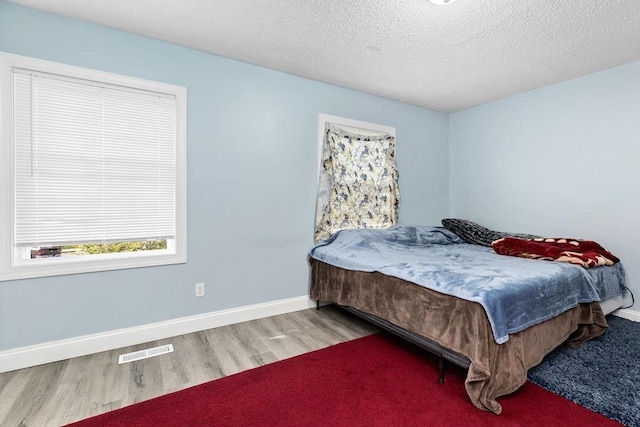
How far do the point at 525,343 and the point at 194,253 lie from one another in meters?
2.53

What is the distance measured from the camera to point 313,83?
327 centimetres

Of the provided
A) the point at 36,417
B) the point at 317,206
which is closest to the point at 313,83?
the point at 317,206

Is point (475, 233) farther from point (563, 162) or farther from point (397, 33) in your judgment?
point (397, 33)

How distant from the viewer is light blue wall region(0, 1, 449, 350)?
2.15 metres

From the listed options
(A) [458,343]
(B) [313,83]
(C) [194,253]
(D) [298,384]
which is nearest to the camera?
(A) [458,343]

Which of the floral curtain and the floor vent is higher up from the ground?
the floral curtain

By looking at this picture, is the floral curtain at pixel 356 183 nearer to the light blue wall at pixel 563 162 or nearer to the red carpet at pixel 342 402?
the light blue wall at pixel 563 162

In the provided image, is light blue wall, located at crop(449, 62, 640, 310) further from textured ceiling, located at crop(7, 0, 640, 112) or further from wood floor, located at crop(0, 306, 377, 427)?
wood floor, located at crop(0, 306, 377, 427)

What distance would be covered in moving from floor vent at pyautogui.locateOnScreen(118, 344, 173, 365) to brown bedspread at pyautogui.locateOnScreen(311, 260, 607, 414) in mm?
1533

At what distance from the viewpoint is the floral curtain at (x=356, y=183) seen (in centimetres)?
333

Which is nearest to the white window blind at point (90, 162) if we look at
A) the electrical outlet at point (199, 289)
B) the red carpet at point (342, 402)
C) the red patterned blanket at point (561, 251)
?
the electrical outlet at point (199, 289)

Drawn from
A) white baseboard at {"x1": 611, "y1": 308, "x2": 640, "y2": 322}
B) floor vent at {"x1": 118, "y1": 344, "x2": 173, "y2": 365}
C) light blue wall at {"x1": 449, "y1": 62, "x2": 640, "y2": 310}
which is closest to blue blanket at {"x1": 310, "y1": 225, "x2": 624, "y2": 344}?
white baseboard at {"x1": 611, "y1": 308, "x2": 640, "y2": 322}

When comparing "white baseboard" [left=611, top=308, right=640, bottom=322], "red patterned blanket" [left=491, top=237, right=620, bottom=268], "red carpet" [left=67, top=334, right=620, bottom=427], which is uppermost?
"red patterned blanket" [left=491, top=237, right=620, bottom=268]

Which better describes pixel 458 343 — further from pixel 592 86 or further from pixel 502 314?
pixel 592 86
